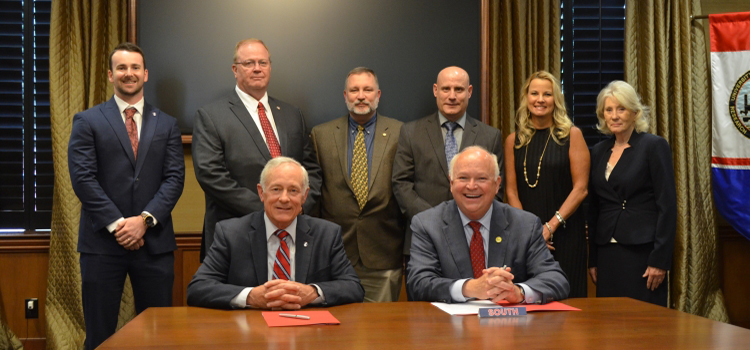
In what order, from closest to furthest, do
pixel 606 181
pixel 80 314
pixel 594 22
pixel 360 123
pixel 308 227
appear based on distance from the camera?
pixel 308 227 → pixel 606 181 → pixel 360 123 → pixel 80 314 → pixel 594 22

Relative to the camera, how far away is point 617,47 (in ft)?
15.4

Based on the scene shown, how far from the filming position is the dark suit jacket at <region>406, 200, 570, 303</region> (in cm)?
253

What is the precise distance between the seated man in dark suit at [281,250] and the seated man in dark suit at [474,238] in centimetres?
29

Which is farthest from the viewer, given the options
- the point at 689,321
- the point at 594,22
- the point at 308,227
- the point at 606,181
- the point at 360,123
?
the point at 594,22

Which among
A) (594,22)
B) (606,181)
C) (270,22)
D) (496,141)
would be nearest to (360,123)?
(496,141)

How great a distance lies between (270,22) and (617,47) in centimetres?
240

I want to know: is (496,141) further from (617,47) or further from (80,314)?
(80,314)

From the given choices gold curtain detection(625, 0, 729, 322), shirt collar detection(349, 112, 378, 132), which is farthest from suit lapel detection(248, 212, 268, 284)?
gold curtain detection(625, 0, 729, 322)

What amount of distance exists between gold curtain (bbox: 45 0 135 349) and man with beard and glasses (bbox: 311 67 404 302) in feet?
5.01

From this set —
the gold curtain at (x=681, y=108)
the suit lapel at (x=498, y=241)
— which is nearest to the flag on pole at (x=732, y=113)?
the gold curtain at (x=681, y=108)

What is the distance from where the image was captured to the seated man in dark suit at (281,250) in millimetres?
2430

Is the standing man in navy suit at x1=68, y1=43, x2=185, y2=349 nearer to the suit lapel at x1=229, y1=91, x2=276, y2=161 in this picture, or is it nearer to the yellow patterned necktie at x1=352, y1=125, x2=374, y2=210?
the suit lapel at x1=229, y1=91, x2=276, y2=161

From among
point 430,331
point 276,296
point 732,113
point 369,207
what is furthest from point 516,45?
point 430,331

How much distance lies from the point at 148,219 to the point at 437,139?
153 cm
